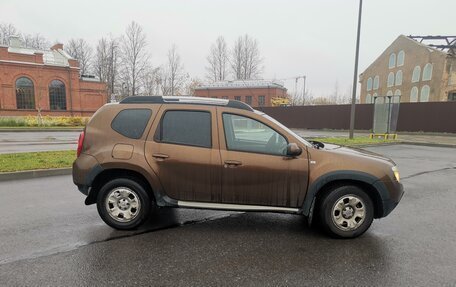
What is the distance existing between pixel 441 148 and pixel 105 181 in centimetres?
1744

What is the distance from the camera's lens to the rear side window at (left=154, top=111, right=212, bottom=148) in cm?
422

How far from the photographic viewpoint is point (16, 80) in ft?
120

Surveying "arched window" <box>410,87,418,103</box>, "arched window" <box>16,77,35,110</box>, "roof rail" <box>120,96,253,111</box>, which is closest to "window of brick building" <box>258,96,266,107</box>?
"arched window" <box>410,87,418,103</box>

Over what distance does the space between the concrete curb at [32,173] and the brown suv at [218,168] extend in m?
4.17

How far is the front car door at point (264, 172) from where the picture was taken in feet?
13.3

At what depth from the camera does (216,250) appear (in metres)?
→ 3.73

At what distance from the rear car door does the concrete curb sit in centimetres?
494

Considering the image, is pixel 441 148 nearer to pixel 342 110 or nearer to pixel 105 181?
pixel 342 110

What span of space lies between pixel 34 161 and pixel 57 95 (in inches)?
1391

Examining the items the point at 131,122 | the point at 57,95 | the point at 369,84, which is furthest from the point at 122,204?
the point at 369,84

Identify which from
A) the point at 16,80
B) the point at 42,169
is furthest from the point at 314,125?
the point at 16,80

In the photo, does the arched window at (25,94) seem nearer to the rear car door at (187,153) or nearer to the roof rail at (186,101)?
the roof rail at (186,101)

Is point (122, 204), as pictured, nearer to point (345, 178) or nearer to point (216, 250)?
point (216, 250)

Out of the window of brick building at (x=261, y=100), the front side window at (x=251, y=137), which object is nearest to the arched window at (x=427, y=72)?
the window of brick building at (x=261, y=100)
